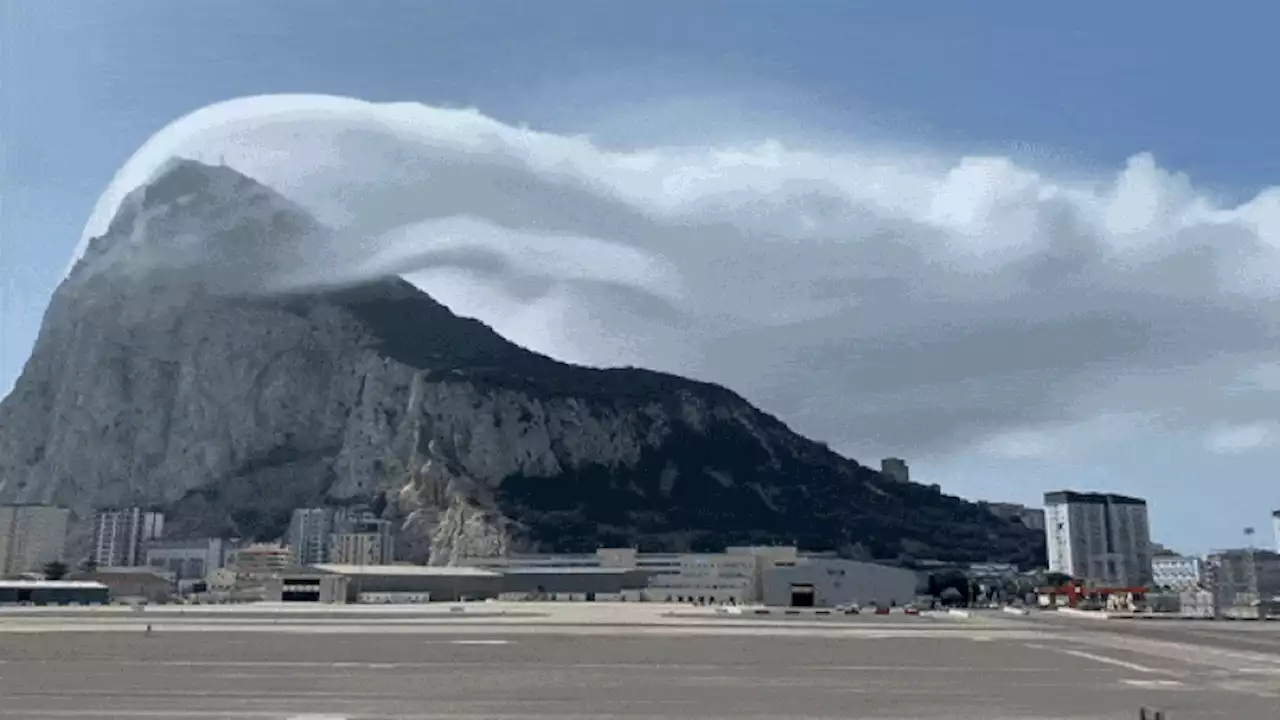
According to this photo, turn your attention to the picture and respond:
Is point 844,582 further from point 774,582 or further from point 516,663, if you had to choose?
point 516,663

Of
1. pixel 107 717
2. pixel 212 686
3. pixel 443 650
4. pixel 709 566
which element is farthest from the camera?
pixel 709 566

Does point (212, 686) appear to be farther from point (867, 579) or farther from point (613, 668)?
point (867, 579)

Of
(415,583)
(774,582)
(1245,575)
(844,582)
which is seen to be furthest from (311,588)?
(1245,575)

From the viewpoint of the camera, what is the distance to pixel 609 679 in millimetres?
23562

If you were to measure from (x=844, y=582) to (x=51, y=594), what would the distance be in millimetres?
102186

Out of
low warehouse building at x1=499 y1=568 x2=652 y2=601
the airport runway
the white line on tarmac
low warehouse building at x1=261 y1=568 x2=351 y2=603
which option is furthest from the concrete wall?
the white line on tarmac

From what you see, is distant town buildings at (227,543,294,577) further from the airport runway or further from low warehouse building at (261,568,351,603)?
the airport runway

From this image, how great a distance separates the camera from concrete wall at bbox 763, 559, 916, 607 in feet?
456

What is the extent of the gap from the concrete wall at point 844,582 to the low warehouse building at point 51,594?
274ft

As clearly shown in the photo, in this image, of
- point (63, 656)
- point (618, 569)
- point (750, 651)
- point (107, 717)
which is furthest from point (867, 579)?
point (107, 717)

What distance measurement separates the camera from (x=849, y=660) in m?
30.7

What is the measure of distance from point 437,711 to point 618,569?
179581 mm

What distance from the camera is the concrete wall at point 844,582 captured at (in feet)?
456

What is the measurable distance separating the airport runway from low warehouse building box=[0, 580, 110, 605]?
295 ft
